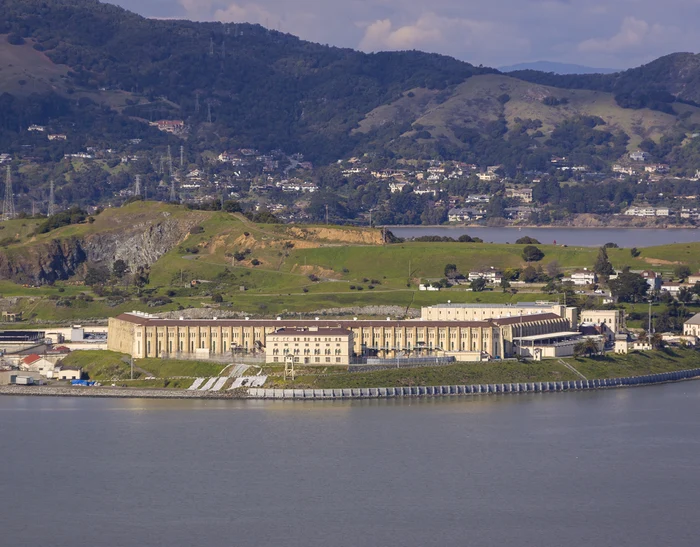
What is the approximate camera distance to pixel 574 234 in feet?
497

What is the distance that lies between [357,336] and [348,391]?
23.6 ft

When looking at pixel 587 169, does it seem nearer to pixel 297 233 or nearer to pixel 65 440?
pixel 297 233

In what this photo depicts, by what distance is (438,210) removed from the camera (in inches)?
6860

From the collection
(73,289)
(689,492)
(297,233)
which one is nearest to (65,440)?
(689,492)

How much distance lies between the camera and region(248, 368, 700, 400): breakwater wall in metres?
57.5

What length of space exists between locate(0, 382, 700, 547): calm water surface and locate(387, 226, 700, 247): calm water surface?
75382 millimetres

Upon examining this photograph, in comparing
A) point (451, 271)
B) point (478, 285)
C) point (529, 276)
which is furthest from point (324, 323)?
point (451, 271)

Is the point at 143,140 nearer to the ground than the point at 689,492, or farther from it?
farther from it

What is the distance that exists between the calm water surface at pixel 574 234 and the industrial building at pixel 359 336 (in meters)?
62.1

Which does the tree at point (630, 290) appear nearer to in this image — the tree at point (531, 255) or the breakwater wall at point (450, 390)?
the tree at point (531, 255)

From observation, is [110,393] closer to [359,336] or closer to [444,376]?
[359,336]

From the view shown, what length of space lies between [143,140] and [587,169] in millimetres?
56292

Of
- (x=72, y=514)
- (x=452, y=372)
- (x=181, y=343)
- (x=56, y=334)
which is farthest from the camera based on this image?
(x=56, y=334)

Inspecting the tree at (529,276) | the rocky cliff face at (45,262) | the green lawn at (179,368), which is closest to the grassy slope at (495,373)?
the green lawn at (179,368)
